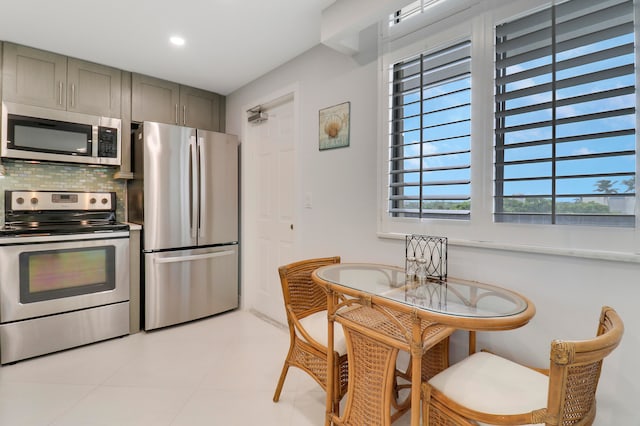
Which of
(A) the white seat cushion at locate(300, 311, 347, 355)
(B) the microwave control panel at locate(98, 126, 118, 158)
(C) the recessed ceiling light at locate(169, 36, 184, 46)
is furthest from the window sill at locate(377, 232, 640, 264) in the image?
(B) the microwave control panel at locate(98, 126, 118, 158)

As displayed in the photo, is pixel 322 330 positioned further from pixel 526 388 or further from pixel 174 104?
pixel 174 104

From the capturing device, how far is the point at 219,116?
3602 mm

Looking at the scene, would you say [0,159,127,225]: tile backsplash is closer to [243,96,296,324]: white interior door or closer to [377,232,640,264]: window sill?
[243,96,296,324]: white interior door

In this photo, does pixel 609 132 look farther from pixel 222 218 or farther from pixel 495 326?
pixel 222 218

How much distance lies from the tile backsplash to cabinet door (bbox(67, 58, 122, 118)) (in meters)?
0.55

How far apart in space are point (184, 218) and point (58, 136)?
1.18 m

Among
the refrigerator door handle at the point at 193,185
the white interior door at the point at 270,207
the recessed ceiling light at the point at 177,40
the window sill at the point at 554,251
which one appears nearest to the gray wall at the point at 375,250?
the window sill at the point at 554,251

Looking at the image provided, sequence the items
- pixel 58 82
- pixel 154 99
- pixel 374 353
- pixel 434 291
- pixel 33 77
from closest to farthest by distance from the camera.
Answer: pixel 374 353 → pixel 434 291 → pixel 33 77 → pixel 58 82 → pixel 154 99

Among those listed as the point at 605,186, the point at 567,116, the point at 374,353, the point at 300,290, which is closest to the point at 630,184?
the point at 605,186

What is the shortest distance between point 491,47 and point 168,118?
2955mm

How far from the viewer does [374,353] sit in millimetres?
1311

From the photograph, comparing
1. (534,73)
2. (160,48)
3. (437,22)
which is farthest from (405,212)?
(160,48)

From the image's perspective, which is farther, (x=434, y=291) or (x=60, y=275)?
(x=60, y=275)

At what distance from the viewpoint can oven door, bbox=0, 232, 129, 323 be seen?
224cm
